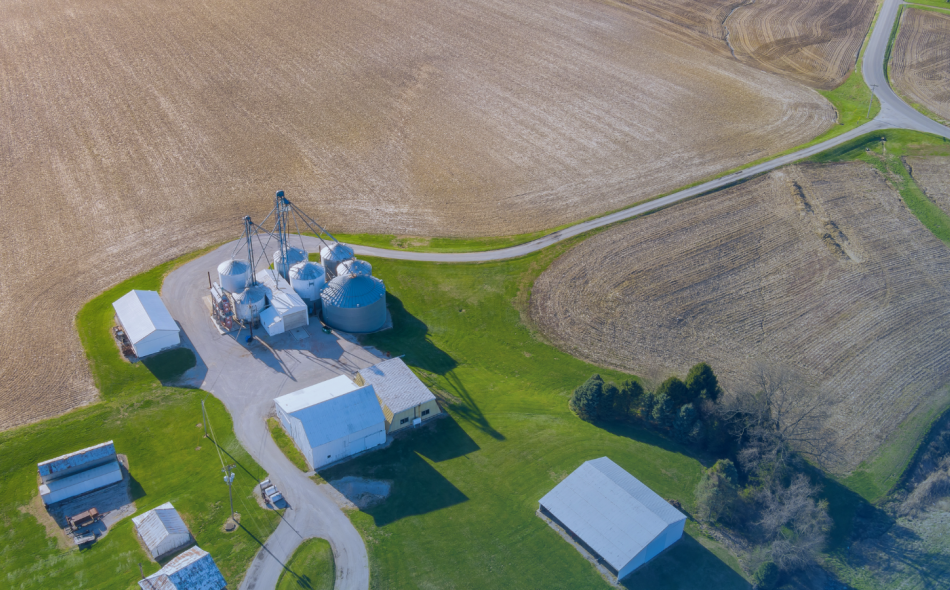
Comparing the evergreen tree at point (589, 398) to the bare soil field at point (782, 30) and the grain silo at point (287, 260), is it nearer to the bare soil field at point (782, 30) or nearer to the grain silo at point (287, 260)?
the grain silo at point (287, 260)

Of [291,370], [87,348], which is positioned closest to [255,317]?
[291,370]

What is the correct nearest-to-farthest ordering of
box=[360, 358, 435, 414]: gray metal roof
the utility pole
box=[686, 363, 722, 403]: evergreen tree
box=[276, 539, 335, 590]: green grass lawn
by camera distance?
box=[276, 539, 335, 590]: green grass lawn < the utility pole < box=[360, 358, 435, 414]: gray metal roof < box=[686, 363, 722, 403]: evergreen tree

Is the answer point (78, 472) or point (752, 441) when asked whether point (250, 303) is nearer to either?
point (78, 472)

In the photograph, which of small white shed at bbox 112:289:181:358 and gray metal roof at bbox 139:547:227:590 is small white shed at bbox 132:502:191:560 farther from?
small white shed at bbox 112:289:181:358

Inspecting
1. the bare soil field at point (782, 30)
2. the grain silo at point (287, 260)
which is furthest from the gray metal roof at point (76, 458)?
the bare soil field at point (782, 30)

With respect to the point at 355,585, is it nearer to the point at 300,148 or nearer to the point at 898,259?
the point at 300,148

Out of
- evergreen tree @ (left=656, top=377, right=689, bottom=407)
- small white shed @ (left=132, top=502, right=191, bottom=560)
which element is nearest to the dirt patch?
small white shed @ (left=132, top=502, right=191, bottom=560)
